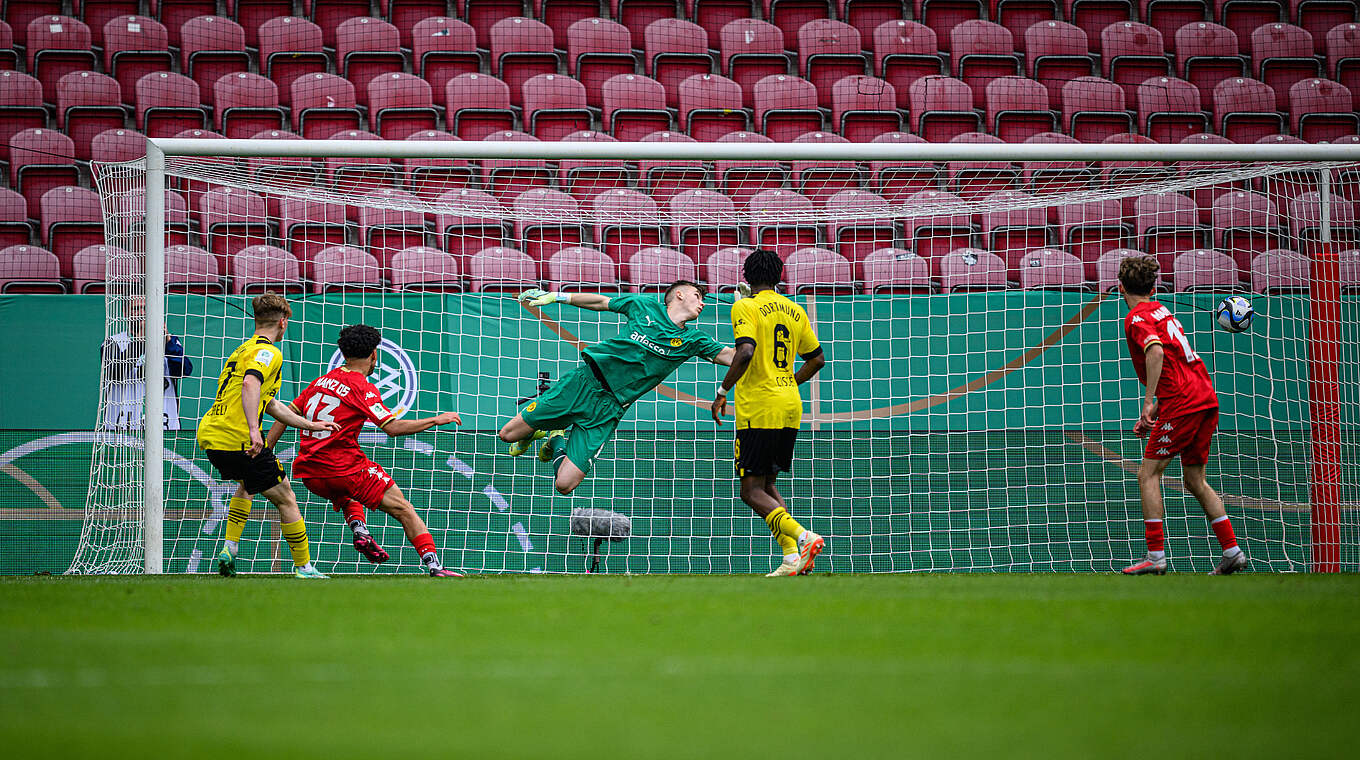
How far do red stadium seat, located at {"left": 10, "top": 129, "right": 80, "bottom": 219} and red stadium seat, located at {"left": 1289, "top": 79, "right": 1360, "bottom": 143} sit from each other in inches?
520

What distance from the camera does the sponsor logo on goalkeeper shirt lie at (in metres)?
8.34

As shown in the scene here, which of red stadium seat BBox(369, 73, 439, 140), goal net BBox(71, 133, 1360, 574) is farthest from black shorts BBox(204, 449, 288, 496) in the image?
red stadium seat BBox(369, 73, 439, 140)

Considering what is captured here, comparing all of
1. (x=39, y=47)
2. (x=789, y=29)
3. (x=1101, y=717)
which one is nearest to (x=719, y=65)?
(x=789, y=29)

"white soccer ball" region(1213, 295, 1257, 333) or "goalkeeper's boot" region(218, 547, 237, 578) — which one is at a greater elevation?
"white soccer ball" region(1213, 295, 1257, 333)

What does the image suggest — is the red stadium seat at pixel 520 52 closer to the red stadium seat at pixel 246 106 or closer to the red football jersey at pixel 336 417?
the red stadium seat at pixel 246 106

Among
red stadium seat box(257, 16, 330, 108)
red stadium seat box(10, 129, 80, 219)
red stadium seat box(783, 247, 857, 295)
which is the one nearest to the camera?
red stadium seat box(783, 247, 857, 295)

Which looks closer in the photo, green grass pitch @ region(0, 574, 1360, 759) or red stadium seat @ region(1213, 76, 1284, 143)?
green grass pitch @ region(0, 574, 1360, 759)

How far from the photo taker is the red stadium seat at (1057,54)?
13.3 metres

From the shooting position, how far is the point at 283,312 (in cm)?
665

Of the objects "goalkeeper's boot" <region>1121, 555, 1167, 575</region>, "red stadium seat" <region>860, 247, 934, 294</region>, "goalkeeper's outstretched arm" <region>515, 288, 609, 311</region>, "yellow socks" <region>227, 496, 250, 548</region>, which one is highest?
"red stadium seat" <region>860, 247, 934, 294</region>

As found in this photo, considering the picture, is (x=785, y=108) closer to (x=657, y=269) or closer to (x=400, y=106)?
(x=657, y=269)

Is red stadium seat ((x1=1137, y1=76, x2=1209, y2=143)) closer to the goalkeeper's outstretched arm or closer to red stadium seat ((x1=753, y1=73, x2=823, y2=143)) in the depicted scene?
red stadium seat ((x1=753, y1=73, x2=823, y2=143))

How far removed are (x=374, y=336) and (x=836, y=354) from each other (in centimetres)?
349

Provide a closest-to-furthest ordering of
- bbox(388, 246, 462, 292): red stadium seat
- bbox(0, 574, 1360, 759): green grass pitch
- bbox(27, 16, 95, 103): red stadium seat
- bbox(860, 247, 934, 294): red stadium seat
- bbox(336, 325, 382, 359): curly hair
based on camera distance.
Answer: bbox(0, 574, 1360, 759): green grass pitch, bbox(336, 325, 382, 359): curly hair, bbox(860, 247, 934, 294): red stadium seat, bbox(388, 246, 462, 292): red stadium seat, bbox(27, 16, 95, 103): red stadium seat
